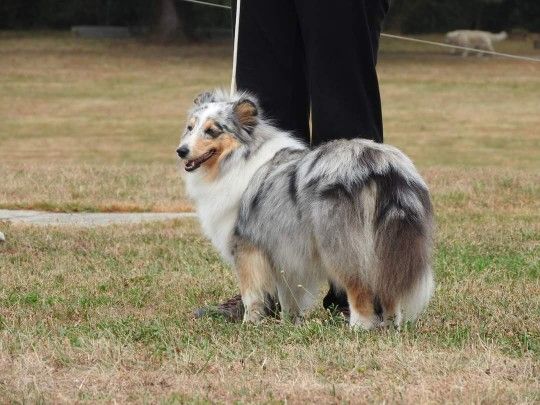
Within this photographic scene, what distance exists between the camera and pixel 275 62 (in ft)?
17.1

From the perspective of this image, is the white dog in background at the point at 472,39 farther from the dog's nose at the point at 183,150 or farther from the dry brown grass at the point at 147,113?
the dog's nose at the point at 183,150

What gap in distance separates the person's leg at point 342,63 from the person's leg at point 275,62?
0.37 ft

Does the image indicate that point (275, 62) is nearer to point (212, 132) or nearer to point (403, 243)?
point (212, 132)

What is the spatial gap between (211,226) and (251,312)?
393mm

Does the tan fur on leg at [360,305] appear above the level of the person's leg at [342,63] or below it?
below

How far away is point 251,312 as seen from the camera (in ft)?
16.2

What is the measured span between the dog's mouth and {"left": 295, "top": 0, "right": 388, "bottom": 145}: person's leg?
0.48 meters

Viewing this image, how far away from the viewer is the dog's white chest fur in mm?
4855

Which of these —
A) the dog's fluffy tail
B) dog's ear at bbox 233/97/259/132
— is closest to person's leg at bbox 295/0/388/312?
dog's ear at bbox 233/97/259/132

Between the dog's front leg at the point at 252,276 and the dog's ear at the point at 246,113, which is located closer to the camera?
the dog's front leg at the point at 252,276

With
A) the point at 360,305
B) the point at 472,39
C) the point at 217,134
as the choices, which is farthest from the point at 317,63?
the point at 472,39

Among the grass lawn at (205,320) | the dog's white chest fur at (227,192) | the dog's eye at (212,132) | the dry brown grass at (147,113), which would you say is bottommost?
the dry brown grass at (147,113)

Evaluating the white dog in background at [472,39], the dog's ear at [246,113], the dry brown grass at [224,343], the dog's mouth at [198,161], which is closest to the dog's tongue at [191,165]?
the dog's mouth at [198,161]

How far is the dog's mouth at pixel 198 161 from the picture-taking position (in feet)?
16.1
